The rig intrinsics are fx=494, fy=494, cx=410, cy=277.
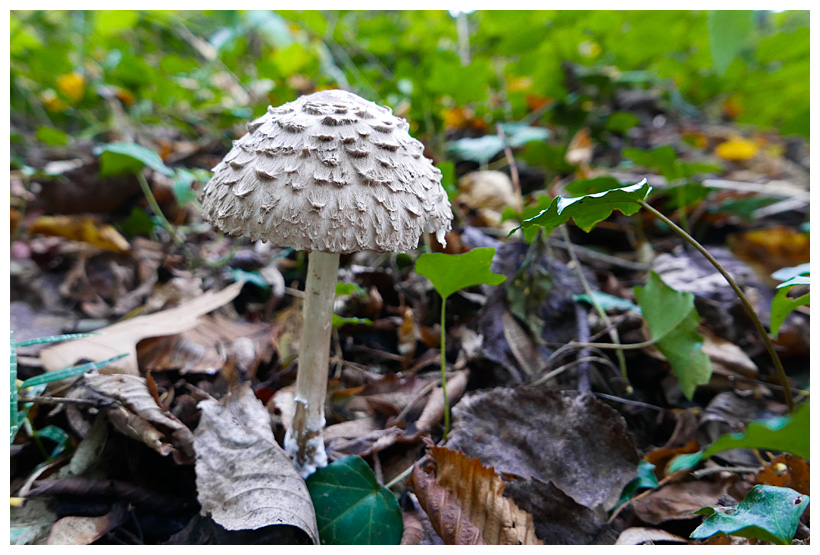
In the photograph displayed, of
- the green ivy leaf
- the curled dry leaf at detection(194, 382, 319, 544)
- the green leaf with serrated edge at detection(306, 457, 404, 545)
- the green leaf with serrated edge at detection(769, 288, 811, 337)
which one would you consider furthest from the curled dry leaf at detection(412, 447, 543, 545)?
the green ivy leaf

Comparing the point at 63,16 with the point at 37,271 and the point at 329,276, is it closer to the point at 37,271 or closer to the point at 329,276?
the point at 37,271

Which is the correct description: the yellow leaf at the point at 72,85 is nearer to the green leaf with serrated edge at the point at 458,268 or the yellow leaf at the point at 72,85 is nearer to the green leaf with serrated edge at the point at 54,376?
the green leaf with serrated edge at the point at 54,376

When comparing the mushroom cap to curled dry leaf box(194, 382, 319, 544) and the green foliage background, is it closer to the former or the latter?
curled dry leaf box(194, 382, 319, 544)

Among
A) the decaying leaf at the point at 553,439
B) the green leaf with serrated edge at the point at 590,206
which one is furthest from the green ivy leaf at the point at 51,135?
the green leaf with serrated edge at the point at 590,206

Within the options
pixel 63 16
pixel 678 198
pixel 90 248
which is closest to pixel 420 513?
pixel 678 198

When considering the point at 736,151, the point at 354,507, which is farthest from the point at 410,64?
the point at 736,151

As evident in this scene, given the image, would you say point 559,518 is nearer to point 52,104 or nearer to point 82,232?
point 82,232
